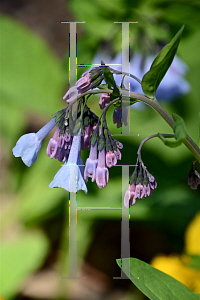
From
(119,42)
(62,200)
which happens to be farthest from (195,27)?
(62,200)

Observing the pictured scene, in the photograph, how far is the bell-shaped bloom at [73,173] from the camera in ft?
1.35

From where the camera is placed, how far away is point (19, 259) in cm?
85

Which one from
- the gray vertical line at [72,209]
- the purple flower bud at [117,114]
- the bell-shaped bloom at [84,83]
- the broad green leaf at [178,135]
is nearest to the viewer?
the broad green leaf at [178,135]

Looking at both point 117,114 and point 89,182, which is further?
point 89,182

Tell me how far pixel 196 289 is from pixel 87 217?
17.7 inches

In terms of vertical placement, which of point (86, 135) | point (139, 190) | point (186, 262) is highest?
point (86, 135)

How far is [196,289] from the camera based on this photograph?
32.7 inches

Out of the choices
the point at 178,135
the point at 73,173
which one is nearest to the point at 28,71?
the point at 73,173

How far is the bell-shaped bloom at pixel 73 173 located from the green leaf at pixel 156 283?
0.78ft

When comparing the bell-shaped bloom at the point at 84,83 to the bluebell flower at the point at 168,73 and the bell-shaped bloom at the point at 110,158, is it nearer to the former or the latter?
the bell-shaped bloom at the point at 110,158

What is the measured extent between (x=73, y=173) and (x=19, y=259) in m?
0.59

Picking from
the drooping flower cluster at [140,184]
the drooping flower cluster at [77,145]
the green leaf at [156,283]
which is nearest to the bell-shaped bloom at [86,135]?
the drooping flower cluster at [77,145]

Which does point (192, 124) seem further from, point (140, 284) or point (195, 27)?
point (140, 284)

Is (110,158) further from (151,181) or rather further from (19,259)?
(19,259)
